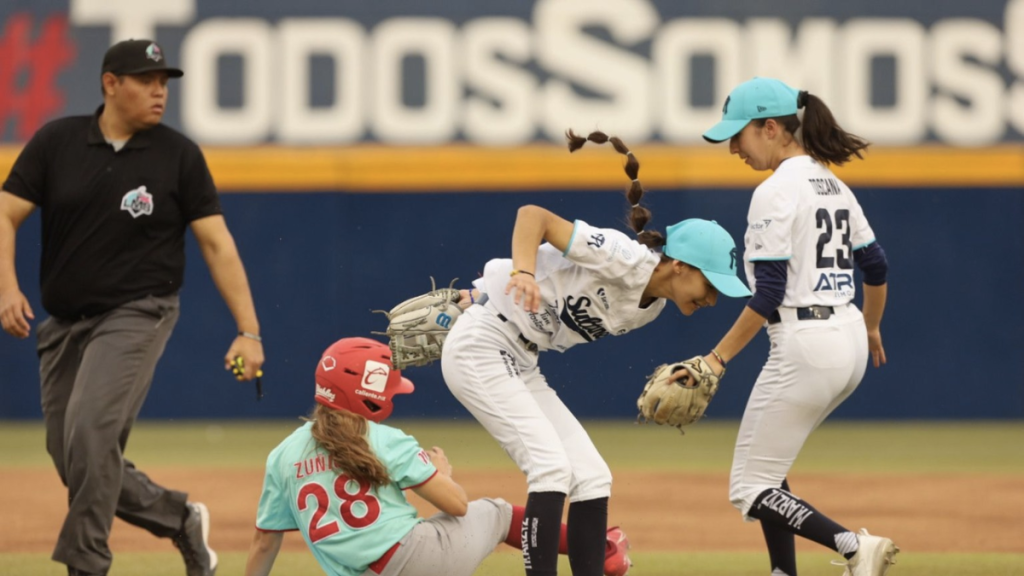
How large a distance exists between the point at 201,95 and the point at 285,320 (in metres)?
2.22

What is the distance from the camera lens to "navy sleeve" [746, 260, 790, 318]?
17.7ft

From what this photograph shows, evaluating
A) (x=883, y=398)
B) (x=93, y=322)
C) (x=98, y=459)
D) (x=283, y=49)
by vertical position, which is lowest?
(x=883, y=398)

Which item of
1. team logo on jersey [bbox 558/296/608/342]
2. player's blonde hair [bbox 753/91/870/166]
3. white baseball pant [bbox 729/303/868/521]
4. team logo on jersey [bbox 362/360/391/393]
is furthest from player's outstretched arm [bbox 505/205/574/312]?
player's blonde hair [bbox 753/91/870/166]

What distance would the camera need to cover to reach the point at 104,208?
5.68 m

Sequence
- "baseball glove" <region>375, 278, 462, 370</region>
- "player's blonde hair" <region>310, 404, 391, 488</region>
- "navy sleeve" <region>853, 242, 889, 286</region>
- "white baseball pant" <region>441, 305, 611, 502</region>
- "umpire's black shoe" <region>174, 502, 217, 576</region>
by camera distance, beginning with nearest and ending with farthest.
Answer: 1. "player's blonde hair" <region>310, 404, 391, 488</region>
2. "white baseball pant" <region>441, 305, 611, 502</region>
3. "baseball glove" <region>375, 278, 462, 370</region>
4. "navy sleeve" <region>853, 242, 889, 286</region>
5. "umpire's black shoe" <region>174, 502, 217, 576</region>

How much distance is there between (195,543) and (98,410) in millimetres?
908

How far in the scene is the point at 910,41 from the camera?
13.1m

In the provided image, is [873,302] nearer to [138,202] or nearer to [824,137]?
[824,137]

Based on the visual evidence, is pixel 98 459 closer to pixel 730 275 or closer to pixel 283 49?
pixel 730 275

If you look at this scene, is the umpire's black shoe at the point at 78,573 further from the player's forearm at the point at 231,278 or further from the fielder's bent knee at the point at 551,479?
the fielder's bent knee at the point at 551,479

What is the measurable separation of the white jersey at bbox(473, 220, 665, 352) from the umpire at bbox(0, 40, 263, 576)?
1.07 m

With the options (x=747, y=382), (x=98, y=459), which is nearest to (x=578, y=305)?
(x=98, y=459)

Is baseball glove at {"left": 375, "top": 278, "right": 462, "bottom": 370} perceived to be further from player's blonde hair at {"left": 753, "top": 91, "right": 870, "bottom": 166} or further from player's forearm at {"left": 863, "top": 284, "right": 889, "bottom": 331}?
player's forearm at {"left": 863, "top": 284, "right": 889, "bottom": 331}

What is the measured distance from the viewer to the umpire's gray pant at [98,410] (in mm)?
5410
